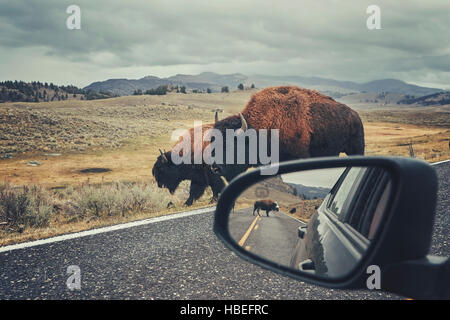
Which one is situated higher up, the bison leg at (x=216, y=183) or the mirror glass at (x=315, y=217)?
the mirror glass at (x=315, y=217)

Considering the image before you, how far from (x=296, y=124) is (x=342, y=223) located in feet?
17.4

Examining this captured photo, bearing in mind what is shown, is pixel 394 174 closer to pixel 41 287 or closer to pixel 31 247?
pixel 41 287

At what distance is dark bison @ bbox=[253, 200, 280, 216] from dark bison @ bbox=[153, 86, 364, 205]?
193 inches

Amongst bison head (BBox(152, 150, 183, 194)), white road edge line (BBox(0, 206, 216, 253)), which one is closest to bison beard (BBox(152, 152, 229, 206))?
bison head (BBox(152, 150, 183, 194))

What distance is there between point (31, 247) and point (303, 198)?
164 inches

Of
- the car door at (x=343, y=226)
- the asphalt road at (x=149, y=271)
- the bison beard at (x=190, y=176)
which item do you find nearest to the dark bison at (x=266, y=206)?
the car door at (x=343, y=226)

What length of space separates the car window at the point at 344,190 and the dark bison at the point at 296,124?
5041mm

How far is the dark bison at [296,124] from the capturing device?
6762mm

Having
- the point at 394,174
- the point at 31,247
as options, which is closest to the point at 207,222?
the point at 31,247

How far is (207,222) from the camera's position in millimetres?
5602

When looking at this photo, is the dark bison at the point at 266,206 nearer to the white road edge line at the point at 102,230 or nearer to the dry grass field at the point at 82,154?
the white road edge line at the point at 102,230

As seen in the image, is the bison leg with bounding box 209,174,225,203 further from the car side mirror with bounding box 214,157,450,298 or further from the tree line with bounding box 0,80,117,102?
the tree line with bounding box 0,80,117,102

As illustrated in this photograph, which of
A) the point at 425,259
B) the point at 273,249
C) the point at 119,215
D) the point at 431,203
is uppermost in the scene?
the point at 431,203
